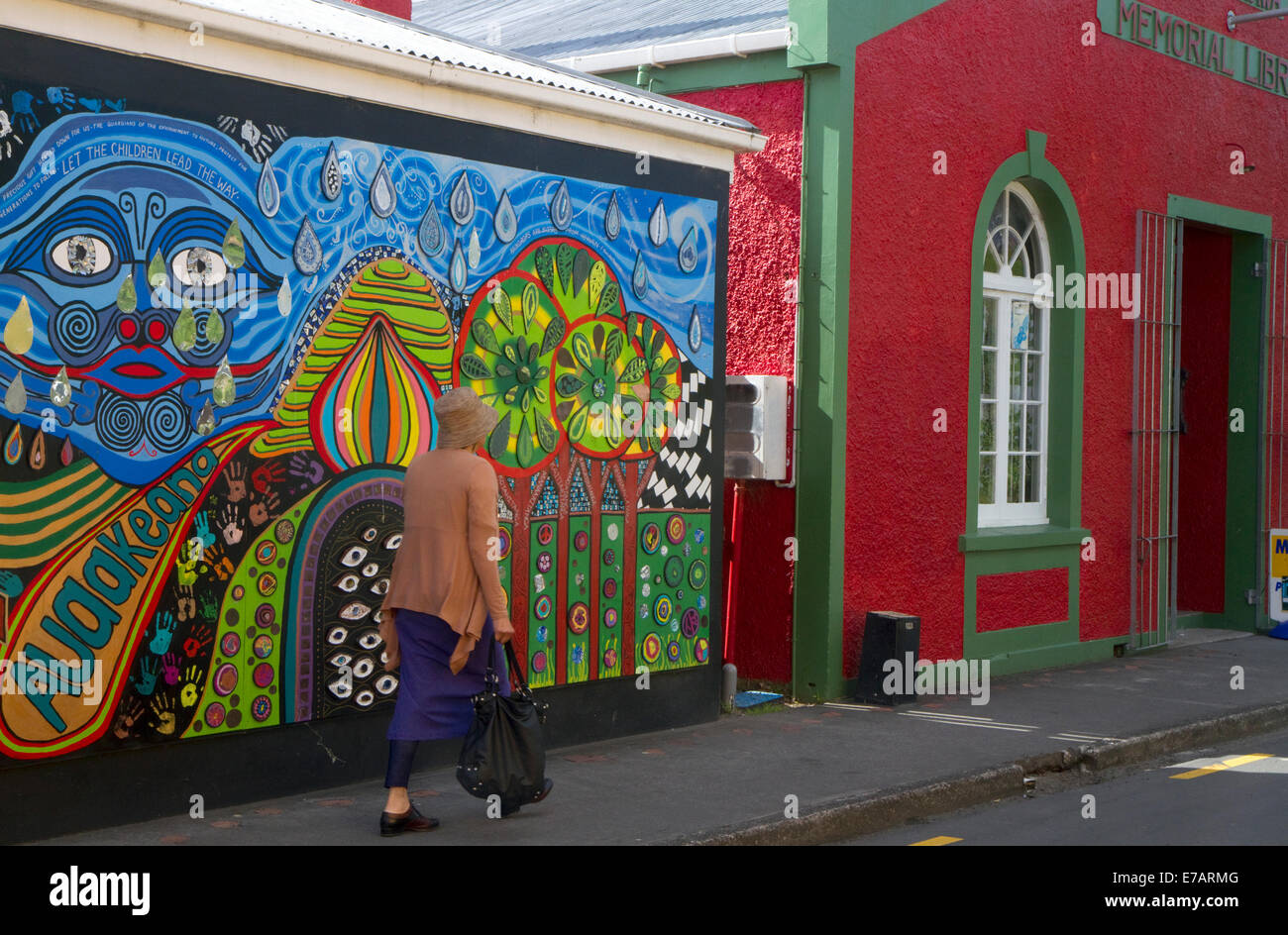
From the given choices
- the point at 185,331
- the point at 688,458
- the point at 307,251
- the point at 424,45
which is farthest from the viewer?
the point at 688,458

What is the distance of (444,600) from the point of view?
5.79 metres

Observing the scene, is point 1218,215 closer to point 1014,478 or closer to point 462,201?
point 1014,478

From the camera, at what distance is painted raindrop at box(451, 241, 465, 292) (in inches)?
277

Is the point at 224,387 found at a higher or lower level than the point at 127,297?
lower

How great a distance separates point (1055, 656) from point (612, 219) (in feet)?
17.3

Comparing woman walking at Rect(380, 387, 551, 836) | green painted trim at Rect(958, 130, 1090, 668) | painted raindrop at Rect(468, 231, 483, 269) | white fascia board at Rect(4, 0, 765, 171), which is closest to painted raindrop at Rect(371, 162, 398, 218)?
white fascia board at Rect(4, 0, 765, 171)

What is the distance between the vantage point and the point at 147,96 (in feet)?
18.9

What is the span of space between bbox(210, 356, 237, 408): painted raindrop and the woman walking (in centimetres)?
85

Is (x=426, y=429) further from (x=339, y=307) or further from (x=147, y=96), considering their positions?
(x=147, y=96)

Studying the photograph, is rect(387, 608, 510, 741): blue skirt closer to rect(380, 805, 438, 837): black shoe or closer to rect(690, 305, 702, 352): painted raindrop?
rect(380, 805, 438, 837): black shoe

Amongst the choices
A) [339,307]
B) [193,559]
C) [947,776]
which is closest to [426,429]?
[339,307]

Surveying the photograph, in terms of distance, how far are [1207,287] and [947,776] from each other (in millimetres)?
7899

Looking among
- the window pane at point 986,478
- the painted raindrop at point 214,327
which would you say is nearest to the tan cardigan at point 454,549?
the painted raindrop at point 214,327

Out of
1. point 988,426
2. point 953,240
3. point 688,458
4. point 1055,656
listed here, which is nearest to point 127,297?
point 688,458
